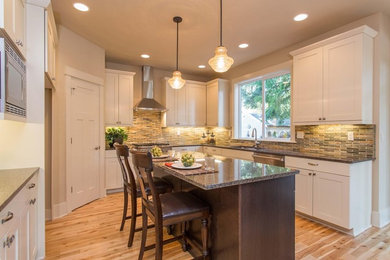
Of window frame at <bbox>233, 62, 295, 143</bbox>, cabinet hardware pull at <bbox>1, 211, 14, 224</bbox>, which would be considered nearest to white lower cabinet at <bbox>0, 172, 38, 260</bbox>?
cabinet hardware pull at <bbox>1, 211, 14, 224</bbox>

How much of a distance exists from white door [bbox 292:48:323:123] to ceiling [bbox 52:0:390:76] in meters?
0.45

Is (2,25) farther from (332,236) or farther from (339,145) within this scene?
(339,145)

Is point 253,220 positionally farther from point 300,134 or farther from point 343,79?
point 300,134

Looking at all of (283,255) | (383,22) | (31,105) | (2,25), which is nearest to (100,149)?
(31,105)

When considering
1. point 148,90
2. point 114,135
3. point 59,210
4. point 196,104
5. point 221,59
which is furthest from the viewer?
point 196,104

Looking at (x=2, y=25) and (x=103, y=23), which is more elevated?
(x=103, y=23)

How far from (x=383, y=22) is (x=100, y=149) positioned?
4.87 metres

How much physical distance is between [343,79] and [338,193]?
151 cm

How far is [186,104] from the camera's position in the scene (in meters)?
5.45

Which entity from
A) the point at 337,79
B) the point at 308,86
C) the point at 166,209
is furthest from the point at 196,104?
the point at 166,209

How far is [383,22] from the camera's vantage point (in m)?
2.74

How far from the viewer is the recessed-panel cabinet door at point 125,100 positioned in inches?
176

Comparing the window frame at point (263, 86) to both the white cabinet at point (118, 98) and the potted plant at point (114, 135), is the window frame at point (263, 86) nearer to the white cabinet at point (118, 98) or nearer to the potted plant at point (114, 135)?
the white cabinet at point (118, 98)

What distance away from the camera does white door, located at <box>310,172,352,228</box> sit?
251cm
